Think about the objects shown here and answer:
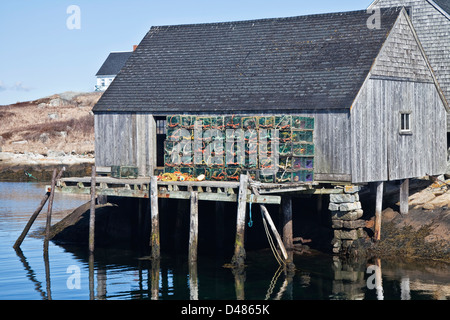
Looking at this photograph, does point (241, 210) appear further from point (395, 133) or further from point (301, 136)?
point (395, 133)

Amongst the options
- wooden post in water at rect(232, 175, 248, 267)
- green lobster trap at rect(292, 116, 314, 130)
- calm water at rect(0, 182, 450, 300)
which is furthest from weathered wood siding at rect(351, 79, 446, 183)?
wooden post in water at rect(232, 175, 248, 267)

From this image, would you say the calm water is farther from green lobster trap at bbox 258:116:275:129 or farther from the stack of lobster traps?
green lobster trap at bbox 258:116:275:129

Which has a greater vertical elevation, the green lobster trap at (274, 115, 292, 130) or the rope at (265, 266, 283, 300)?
the green lobster trap at (274, 115, 292, 130)

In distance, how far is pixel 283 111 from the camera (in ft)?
83.9

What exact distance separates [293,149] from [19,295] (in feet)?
31.5

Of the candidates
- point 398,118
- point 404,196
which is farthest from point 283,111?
point 404,196

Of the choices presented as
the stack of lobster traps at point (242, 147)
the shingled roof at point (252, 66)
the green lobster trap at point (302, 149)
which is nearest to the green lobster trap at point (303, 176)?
the stack of lobster traps at point (242, 147)

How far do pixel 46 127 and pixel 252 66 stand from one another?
52.6 m

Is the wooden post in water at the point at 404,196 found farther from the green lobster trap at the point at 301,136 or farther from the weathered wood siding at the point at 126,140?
the weathered wood siding at the point at 126,140

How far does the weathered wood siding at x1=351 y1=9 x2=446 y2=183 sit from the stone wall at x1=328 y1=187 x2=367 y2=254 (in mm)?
697

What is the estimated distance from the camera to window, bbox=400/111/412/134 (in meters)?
27.0

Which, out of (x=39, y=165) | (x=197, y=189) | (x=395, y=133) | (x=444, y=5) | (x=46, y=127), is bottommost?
(x=197, y=189)

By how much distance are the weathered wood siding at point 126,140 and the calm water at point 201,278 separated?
355cm
